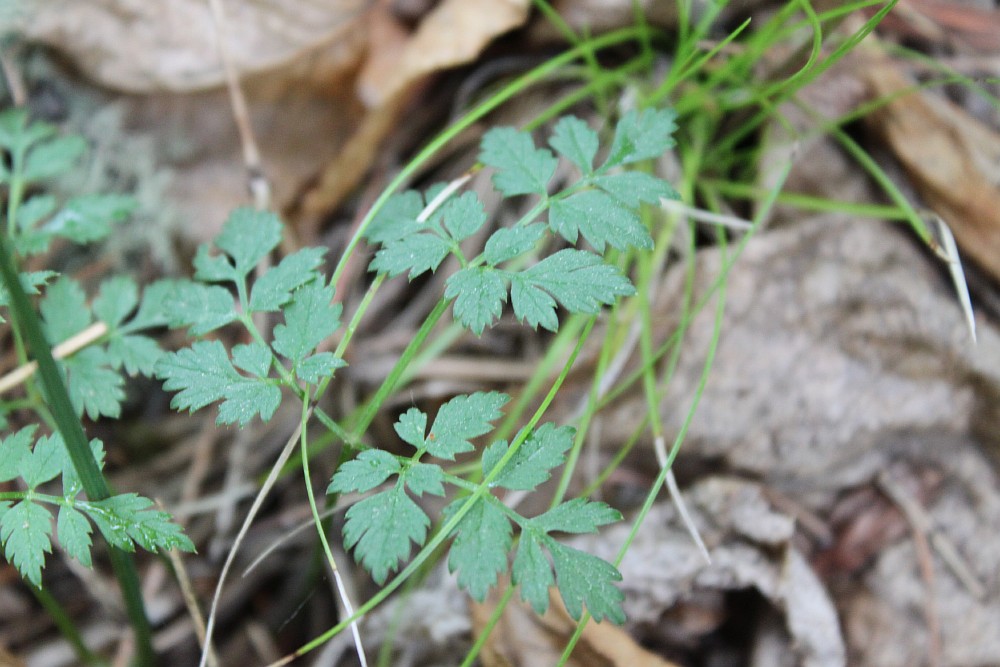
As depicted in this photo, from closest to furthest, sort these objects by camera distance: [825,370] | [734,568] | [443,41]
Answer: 1. [734,568]
2. [825,370]
3. [443,41]

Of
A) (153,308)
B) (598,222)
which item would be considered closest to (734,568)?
(598,222)

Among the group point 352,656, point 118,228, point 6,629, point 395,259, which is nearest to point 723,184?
point 395,259

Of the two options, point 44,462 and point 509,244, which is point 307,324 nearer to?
point 509,244

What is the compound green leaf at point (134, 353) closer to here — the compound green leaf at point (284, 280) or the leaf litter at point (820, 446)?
the compound green leaf at point (284, 280)

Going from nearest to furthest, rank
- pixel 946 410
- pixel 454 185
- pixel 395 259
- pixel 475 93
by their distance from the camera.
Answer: pixel 395 259, pixel 454 185, pixel 946 410, pixel 475 93

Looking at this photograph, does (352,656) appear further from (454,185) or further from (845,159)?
(845,159)
